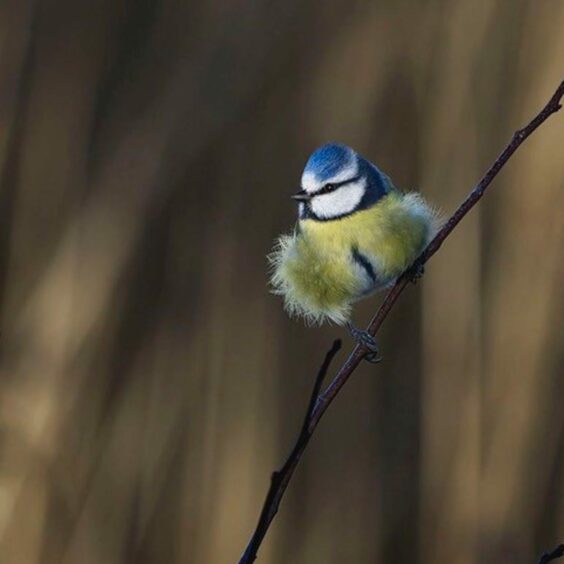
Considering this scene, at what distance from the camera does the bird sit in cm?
103

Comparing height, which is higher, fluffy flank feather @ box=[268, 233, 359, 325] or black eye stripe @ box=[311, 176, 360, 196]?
black eye stripe @ box=[311, 176, 360, 196]

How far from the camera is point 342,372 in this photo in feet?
2.36

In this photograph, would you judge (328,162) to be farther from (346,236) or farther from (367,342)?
(367,342)

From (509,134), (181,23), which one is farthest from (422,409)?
(181,23)

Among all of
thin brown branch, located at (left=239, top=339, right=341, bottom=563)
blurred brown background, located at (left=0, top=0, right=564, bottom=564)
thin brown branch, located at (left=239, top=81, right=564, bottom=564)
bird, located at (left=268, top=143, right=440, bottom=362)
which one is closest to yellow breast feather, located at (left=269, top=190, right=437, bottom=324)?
bird, located at (left=268, top=143, right=440, bottom=362)

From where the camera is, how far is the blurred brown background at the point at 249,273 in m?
1.61

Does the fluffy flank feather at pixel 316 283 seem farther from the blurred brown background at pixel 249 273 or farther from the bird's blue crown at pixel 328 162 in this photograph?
the blurred brown background at pixel 249 273

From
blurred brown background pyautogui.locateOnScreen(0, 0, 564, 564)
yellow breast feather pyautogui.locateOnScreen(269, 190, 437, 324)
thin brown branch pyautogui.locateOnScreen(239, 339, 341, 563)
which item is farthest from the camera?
blurred brown background pyautogui.locateOnScreen(0, 0, 564, 564)

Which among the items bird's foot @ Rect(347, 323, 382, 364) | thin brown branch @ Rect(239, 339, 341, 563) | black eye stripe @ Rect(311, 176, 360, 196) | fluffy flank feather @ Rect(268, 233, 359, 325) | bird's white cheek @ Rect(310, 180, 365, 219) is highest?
black eye stripe @ Rect(311, 176, 360, 196)

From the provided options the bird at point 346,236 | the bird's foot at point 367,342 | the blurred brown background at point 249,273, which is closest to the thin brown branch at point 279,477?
the bird's foot at point 367,342

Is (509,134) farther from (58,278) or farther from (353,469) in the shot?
(58,278)

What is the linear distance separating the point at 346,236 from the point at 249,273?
2.08ft

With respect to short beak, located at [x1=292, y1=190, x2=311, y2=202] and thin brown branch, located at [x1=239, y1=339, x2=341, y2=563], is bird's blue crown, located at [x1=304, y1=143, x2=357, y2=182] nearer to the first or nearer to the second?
short beak, located at [x1=292, y1=190, x2=311, y2=202]

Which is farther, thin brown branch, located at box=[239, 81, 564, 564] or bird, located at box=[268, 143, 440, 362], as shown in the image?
bird, located at box=[268, 143, 440, 362]
